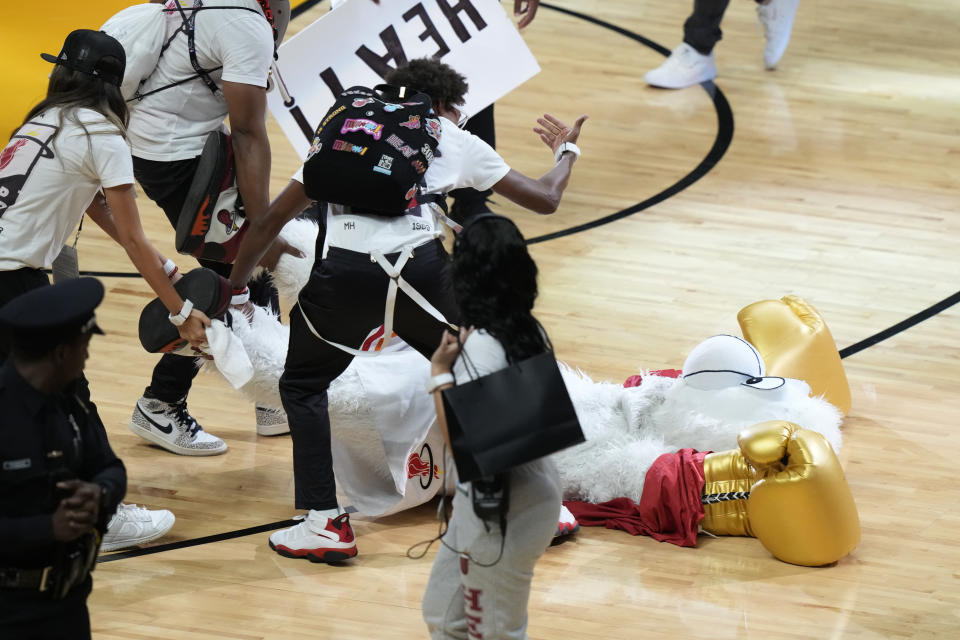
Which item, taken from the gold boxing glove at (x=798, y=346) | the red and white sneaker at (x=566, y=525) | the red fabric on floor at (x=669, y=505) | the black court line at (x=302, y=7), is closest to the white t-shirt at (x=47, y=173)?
the red and white sneaker at (x=566, y=525)

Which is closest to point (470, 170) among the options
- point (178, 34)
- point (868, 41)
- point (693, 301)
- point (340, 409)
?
point (340, 409)

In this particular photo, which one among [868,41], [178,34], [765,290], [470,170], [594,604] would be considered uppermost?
[178,34]

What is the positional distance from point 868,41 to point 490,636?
7704 mm

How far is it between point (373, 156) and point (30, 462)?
4.10 feet

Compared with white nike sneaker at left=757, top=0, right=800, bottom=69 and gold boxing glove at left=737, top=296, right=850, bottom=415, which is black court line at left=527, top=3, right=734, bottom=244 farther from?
gold boxing glove at left=737, top=296, right=850, bottom=415

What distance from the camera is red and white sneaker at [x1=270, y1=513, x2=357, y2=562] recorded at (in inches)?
135

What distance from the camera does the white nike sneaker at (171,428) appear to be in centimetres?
406

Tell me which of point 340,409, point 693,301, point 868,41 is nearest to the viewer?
point 340,409

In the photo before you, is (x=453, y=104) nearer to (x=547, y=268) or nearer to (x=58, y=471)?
(x=58, y=471)

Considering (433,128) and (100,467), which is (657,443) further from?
(100,467)

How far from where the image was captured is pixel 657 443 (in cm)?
376

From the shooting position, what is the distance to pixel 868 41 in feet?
29.6

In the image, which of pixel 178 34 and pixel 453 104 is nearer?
pixel 453 104

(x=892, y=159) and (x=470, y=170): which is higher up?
(x=470, y=170)
